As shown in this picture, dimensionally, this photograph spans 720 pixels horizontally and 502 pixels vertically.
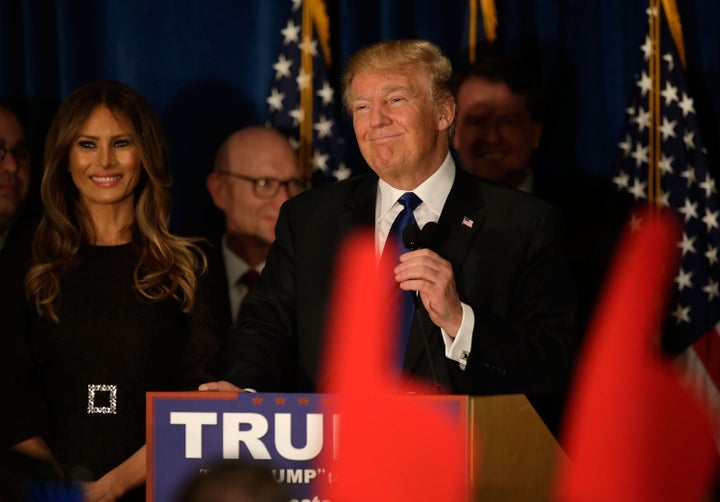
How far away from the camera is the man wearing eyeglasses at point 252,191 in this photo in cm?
450

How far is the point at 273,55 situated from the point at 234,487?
11.5 ft

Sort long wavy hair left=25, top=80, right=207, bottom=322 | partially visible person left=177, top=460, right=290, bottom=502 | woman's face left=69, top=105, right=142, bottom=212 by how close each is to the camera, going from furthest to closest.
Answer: woman's face left=69, top=105, right=142, bottom=212
long wavy hair left=25, top=80, right=207, bottom=322
partially visible person left=177, top=460, right=290, bottom=502

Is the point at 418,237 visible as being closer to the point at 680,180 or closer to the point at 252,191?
the point at 252,191

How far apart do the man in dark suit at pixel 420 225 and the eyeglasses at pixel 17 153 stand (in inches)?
52.3

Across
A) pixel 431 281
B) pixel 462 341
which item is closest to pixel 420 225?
pixel 462 341

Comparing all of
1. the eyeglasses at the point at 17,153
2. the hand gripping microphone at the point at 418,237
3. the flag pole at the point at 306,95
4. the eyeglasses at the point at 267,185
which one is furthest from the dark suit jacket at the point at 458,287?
the flag pole at the point at 306,95

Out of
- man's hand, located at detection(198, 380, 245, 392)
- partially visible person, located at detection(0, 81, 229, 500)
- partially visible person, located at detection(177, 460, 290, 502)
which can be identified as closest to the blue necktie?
man's hand, located at detection(198, 380, 245, 392)

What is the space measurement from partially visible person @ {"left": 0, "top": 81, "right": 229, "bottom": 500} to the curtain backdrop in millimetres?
1185

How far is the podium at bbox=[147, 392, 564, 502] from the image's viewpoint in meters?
2.45

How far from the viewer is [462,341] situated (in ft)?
9.17

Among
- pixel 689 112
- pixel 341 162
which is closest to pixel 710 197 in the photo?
pixel 689 112

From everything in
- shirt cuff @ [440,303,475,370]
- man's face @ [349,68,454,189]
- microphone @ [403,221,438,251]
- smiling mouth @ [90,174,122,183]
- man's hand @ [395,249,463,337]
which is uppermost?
man's face @ [349,68,454,189]

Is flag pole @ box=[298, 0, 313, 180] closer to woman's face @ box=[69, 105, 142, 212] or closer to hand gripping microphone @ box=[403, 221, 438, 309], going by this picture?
woman's face @ box=[69, 105, 142, 212]

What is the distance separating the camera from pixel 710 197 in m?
4.76
